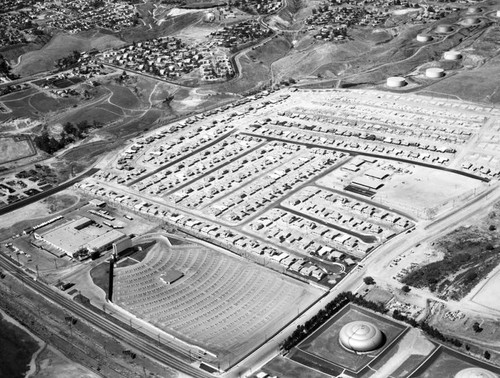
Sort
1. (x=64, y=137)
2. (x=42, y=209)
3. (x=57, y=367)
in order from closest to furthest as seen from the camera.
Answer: (x=57, y=367) < (x=42, y=209) < (x=64, y=137)

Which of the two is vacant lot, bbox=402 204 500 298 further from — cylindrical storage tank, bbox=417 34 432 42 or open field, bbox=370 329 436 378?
cylindrical storage tank, bbox=417 34 432 42

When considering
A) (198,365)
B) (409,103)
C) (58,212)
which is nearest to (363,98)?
(409,103)

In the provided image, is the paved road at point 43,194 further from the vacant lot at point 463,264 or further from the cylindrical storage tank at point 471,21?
the cylindrical storage tank at point 471,21

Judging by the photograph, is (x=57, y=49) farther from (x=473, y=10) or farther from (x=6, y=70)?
(x=473, y=10)

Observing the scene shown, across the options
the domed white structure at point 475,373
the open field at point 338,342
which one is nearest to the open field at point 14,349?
the open field at point 338,342

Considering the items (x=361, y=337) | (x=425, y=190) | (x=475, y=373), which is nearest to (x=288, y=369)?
(x=361, y=337)

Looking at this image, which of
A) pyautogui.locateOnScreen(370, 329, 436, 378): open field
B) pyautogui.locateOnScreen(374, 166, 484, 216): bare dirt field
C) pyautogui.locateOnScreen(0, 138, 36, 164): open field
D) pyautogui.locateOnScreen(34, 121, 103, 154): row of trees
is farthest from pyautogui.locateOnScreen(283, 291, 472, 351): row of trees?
pyautogui.locateOnScreen(0, 138, 36, 164): open field
